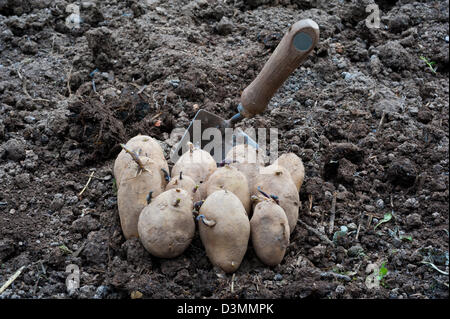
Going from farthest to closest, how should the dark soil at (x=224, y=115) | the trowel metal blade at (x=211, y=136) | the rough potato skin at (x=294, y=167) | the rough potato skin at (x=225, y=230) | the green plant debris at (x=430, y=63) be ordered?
the green plant debris at (x=430, y=63), the trowel metal blade at (x=211, y=136), the rough potato skin at (x=294, y=167), the dark soil at (x=224, y=115), the rough potato skin at (x=225, y=230)

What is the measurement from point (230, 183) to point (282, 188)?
0.24m

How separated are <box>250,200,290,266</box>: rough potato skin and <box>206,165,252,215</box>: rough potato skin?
3.9 inches

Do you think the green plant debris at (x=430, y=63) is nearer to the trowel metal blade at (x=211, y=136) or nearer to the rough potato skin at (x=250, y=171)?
the trowel metal blade at (x=211, y=136)

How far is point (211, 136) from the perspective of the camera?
294 centimetres

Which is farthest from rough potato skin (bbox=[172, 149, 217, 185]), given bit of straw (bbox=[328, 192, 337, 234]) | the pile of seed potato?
bit of straw (bbox=[328, 192, 337, 234])

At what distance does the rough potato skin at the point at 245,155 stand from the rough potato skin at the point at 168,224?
0.39 metres

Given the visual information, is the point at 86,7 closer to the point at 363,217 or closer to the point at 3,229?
the point at 3,229

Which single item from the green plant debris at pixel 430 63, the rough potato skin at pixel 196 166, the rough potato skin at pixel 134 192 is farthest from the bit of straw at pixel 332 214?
the green plant debris at pixel 430 63

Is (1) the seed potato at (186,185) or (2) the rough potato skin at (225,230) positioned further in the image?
(1) the seed potato at (186,185)

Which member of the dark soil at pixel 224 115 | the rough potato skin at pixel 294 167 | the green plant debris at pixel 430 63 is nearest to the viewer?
the dark soil at pixel 224 115

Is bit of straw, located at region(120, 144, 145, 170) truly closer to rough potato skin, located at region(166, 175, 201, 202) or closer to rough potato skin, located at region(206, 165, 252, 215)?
rough potato skin, located at region(166, 175, 201, 202)

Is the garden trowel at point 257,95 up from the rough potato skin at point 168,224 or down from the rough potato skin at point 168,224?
up

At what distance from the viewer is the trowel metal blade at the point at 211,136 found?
2.90 meters

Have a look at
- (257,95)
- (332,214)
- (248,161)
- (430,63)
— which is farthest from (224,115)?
(430,63)
